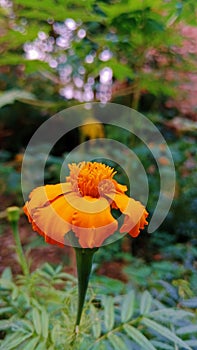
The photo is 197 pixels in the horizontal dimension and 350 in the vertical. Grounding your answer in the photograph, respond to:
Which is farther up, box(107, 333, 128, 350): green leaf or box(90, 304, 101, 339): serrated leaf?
box(90, 304, 101, 339): serrated leaf

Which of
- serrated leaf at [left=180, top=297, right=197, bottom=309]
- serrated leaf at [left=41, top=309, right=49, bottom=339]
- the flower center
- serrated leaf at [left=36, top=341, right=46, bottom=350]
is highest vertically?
the flower center

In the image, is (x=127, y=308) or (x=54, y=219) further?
(x=127, y=308)

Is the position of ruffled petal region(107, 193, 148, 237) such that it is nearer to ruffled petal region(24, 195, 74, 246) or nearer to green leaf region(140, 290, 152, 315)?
ruffled petal region(24, 195, 74, 246)

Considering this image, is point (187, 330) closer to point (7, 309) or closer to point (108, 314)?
point (108, 314)

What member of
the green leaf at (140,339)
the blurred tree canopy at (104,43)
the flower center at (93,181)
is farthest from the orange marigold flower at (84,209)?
the blurred tree canopy at (104,43)

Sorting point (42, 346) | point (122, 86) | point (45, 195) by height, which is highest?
point (122, 86)

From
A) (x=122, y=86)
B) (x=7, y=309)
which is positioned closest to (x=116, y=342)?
(x=7, y=309)

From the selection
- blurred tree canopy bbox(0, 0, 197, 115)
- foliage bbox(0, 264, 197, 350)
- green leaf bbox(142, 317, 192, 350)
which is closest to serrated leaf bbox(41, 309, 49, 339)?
foliage bbox(0, 264, 197, 350)

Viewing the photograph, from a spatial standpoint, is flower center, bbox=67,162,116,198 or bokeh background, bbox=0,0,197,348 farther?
bokeh background, bbox=0,0,197,348
